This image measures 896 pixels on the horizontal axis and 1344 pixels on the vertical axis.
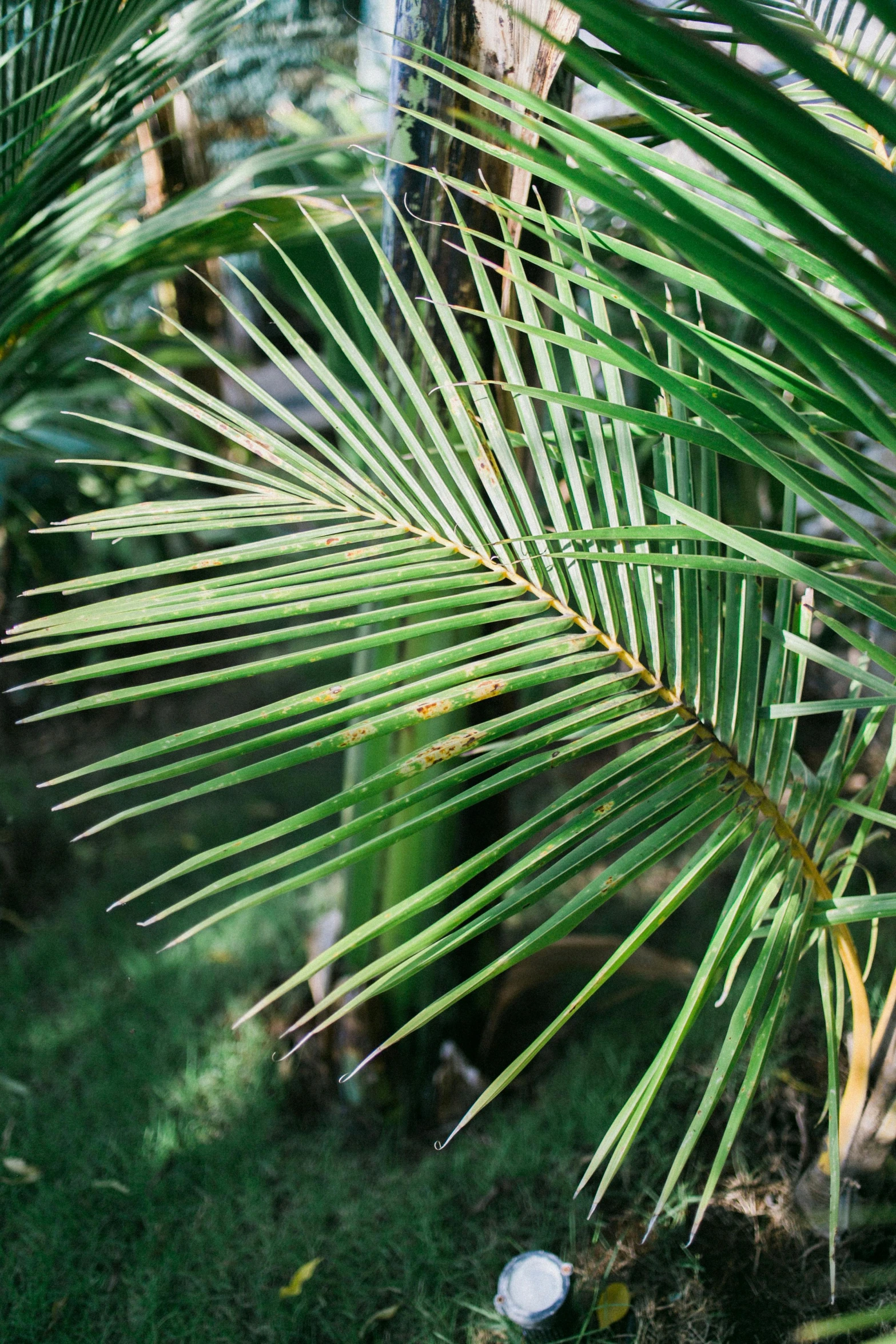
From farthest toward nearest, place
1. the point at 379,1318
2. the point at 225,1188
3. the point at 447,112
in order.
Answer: the point at 225,1188 → the point at 379,1318 → the point at 447,112

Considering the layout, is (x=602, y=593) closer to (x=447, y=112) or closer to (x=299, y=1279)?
(x=447, y=112)

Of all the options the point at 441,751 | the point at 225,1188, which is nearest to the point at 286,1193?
the point at 225,1188

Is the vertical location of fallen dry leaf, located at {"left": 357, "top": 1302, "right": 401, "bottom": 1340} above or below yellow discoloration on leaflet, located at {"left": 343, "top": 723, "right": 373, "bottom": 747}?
below

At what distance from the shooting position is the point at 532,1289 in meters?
0.96

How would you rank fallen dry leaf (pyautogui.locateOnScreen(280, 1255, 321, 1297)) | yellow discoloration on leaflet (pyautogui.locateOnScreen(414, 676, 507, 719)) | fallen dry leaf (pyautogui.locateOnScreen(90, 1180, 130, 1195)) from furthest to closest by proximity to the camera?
fallen dry leaf (pyautogui.locateOnScreen(90, 1180, 130, 1195)) < fallen dry leaf (pyautogui.locateOnScreen(280, 1255, 321, 1297)) < yellow discoloration on leaflet (pyautogui.locateOnScreen(414, 676, 507, 719))

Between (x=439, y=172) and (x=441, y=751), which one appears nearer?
(x=441, y=751)

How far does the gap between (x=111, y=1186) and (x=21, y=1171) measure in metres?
0.16

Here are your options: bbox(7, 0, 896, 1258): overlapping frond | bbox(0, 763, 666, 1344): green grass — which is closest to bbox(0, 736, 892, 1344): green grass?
bbox(0, 763, 666, 1344): green grass

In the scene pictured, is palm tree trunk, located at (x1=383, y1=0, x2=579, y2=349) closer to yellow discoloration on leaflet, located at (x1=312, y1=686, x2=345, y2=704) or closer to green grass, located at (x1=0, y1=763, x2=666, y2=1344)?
yellow discoloration on leaflet, located at (x1=312, y1=686, x2=345, y2=704)

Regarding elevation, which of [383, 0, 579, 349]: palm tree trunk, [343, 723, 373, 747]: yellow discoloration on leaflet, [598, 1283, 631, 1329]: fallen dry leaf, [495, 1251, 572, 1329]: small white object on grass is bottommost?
[598, 1283, 631, 1329]: fallen dry leaf

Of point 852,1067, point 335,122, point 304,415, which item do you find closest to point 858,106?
point 852,1067

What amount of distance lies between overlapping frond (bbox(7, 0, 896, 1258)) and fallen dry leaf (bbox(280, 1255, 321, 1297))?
2.22ft

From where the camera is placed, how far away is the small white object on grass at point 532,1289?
3.08 ft

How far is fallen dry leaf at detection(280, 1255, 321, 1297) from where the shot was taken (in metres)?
1.12
